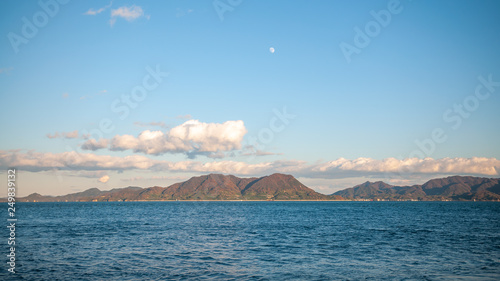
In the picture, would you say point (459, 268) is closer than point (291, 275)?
No

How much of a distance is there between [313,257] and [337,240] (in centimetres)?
1656

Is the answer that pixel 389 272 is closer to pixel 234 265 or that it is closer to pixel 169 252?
pixel 234 265

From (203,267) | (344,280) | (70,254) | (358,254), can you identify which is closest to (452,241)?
(358,254)

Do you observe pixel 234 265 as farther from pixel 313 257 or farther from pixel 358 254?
pixel 358 254

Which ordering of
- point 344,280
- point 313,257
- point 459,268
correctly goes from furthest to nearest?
1. point 313,257
2. point 459,268
3. point 344,280

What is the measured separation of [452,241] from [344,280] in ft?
108

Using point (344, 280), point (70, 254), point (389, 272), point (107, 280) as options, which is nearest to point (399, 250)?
point (389, 272)

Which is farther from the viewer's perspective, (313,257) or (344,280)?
(313,257)

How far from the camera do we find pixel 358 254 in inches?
1601

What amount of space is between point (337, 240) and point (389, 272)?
22.7 m

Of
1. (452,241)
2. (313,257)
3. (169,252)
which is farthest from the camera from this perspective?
(452,241)

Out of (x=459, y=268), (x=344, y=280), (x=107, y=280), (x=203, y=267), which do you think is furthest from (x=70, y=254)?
(x=459, y=268)

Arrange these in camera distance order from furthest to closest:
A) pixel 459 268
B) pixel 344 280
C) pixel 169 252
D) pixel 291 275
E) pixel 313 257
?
1. pixel 169 252
2. pixel 313 257
3. pixel 459 268
4. pixel 291 275
5. pixel 344 280

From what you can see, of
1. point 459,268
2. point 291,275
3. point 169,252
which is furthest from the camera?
point 169,252
